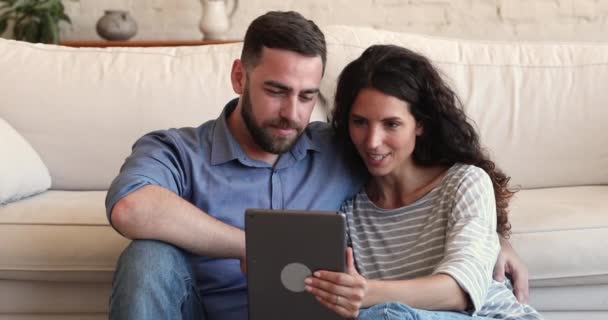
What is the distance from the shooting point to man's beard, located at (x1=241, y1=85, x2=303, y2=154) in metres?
1.42

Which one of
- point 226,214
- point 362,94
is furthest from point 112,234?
point 362,94

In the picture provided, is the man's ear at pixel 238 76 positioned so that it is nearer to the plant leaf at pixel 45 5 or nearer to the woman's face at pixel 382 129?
the woman's face at pixel 382 129

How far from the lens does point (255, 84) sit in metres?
1.43

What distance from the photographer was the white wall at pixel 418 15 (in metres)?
2.90

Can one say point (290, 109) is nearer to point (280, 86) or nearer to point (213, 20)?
point (280, 86)

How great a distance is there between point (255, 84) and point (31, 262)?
612 mm

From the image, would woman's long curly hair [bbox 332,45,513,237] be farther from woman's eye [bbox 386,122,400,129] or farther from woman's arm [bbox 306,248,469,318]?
woman's arm [bbox 306,248,469,318]

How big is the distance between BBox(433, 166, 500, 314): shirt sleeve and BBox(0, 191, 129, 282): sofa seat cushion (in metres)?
0.72

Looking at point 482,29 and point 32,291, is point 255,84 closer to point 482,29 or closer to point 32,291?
point 32,291

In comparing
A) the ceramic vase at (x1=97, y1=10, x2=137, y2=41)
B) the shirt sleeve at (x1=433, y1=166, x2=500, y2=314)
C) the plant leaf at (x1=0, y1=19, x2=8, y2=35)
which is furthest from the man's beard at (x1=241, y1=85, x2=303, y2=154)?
the plant leaf at (x1=0, y1=19, x2=8, y2=35)

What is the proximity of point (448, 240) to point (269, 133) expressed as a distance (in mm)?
391

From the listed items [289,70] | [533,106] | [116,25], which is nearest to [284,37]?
[289,70]

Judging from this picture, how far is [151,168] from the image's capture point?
1.34 meters

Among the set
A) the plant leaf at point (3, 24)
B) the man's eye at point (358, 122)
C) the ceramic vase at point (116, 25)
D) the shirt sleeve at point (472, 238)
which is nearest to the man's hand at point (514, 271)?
the shirt sleeve at point (472, 238)
